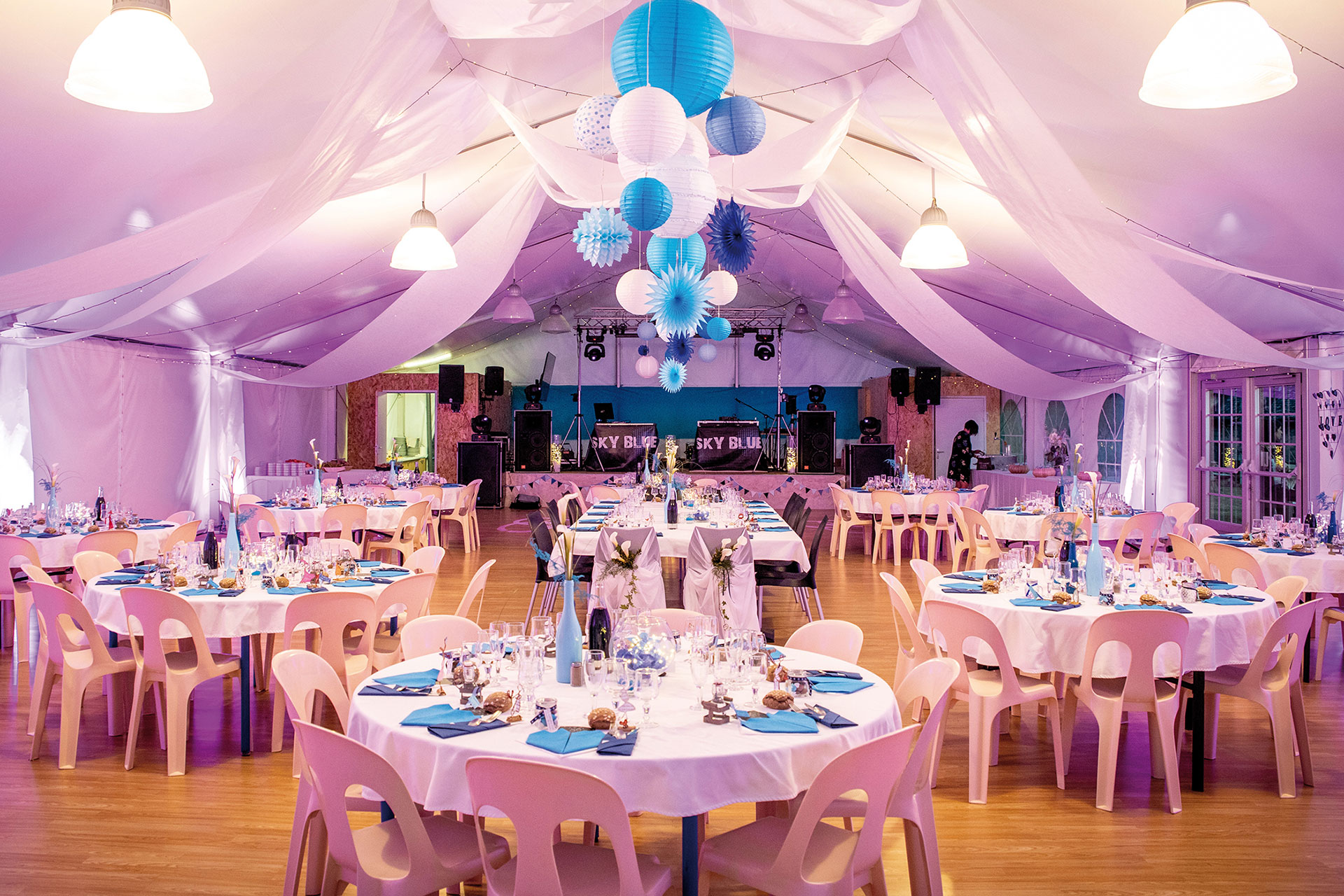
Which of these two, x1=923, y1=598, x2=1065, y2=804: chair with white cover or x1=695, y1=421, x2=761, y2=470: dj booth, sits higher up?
x1=695, y1=421, x2=761, y2=470: dj booth

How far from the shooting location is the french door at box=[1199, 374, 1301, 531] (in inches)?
363

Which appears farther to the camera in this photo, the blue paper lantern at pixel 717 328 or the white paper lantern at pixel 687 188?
the blue paper lantern at pixel 717 328

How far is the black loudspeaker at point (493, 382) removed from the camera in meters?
17.1

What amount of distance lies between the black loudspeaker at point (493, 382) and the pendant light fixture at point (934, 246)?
12.1 meters

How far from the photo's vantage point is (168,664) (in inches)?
174

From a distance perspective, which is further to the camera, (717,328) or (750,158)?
(717,328)

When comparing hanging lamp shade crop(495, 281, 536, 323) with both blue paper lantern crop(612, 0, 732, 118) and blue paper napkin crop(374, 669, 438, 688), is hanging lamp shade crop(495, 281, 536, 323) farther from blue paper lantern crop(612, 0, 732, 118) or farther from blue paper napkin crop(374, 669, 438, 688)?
blue paper napkin crop(374, 669, 438, 688)

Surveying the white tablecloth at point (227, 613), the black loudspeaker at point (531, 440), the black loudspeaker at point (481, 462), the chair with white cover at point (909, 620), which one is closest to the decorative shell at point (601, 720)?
the chair with white cover at point (909, 620)

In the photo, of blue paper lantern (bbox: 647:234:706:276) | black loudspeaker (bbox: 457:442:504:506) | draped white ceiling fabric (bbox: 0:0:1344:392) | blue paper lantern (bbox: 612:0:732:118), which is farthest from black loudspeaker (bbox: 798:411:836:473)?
blue paper lantern (bbox: 612:0:732:118)

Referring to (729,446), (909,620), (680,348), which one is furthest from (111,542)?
(729,446)

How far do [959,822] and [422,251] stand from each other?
432 cm

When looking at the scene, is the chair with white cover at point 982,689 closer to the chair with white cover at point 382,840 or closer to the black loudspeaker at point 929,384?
the chair with white cover at point 382,840

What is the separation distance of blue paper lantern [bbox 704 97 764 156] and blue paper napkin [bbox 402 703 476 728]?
305 cm

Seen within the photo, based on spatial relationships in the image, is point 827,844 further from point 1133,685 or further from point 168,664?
point 168,664
